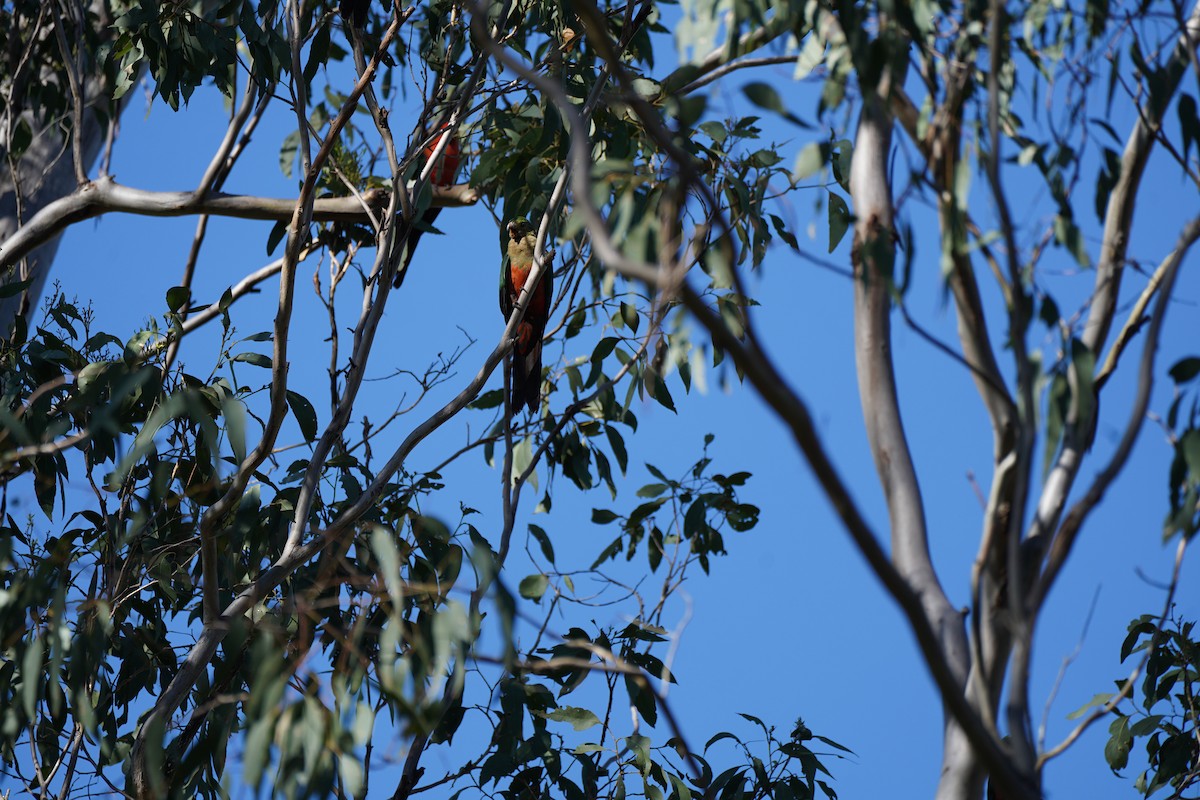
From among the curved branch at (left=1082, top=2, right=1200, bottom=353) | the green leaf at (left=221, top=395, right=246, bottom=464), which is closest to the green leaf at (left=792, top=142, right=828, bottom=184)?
the curved branch at (left=1082, top=2, right=1200, bottom=353)

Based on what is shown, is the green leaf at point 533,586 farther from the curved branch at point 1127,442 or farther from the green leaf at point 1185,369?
the green leaf at point 1185,369

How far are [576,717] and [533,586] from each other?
28 centimetres

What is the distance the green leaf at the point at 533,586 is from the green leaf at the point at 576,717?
238mm

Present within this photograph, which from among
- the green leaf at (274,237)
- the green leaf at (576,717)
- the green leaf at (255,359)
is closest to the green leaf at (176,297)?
the green leaf at (255,359)

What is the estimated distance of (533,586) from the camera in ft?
8.13

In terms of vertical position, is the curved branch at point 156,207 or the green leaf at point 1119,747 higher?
the curved branch at point 156,207

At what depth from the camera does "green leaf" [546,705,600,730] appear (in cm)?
242

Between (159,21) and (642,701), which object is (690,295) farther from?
(159,21)

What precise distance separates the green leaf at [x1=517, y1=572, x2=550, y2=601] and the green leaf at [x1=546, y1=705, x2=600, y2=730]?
0.24 meters

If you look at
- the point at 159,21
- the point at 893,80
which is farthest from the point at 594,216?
the point at 159,21

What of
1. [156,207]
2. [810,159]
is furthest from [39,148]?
[810,159]

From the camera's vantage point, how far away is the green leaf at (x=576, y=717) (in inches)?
95.4

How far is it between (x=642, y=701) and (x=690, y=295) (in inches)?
54.6

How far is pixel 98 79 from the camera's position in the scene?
3879mm
